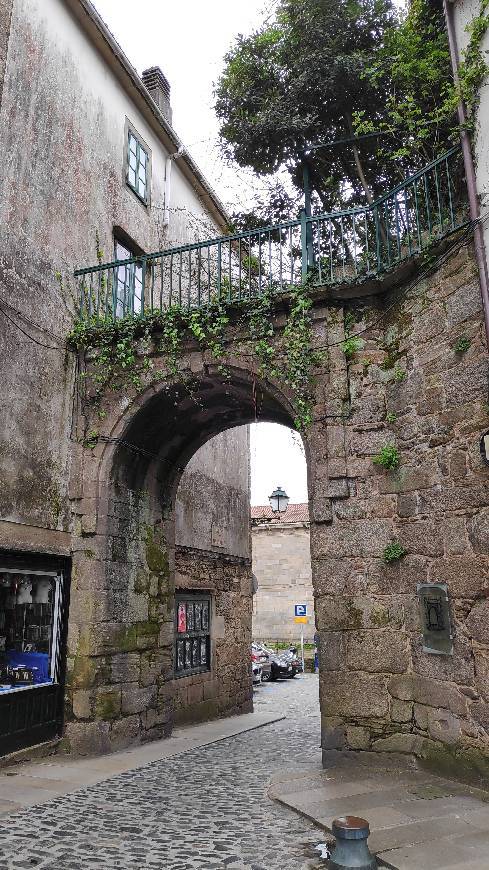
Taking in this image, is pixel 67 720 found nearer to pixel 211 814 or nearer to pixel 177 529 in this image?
pixel 211 814

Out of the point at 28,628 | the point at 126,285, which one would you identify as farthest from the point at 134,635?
the point at 126,285

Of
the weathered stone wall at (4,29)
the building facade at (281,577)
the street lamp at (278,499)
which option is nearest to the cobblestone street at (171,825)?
the weathered stone wall at (4,29)

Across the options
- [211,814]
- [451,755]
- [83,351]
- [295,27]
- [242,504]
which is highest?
[295,27]

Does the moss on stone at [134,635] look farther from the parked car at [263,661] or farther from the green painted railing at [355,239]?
the parked car at [263,661]

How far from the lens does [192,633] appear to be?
34.5 feet

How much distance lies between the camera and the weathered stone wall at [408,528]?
5.34 m

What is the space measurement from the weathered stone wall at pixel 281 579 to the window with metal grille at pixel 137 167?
18155 mm

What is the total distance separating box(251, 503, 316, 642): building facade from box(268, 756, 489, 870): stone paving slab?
827 inches

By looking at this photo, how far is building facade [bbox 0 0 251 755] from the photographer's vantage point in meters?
6.83

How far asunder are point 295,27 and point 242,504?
26.7 ft

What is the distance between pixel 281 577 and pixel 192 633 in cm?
1689

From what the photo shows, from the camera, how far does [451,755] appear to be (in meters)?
5.29

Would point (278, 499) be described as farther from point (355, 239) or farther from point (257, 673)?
point (355, 239)

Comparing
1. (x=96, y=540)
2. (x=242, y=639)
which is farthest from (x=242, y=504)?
(x=96, y=540)
